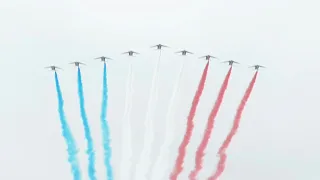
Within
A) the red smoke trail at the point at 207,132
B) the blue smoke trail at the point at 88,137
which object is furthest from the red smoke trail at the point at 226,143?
the blue smoke trail at the point at 88,137

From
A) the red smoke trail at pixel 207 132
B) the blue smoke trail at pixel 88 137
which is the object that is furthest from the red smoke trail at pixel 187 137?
the blue smoke trail at pixel 88 137

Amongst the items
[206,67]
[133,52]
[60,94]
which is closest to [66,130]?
[60,94]

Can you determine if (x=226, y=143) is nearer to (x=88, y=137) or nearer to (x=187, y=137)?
(x=187, y=137)

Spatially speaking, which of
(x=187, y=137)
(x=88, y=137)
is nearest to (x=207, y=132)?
(x=187, y=137)

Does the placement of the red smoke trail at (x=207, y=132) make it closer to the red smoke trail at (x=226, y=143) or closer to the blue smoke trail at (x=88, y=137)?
the red smoke trail at (x=226, y=143)

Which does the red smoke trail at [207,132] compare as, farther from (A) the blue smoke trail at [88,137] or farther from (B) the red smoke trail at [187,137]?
(A) the blue smoke trail at [88,137]

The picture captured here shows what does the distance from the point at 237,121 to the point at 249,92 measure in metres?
4.14

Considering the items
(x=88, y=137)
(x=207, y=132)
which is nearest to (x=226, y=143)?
(x=207, y=132)

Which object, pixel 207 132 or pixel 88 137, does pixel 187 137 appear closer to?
pixel 207 132

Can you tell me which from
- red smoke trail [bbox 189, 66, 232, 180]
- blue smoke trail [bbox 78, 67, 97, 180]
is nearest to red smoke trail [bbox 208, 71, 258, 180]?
red smoke trail [bbox 189, 66, 232, 180]

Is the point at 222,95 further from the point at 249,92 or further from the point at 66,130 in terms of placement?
the point at 66,130

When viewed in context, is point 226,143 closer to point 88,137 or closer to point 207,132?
point 207,132

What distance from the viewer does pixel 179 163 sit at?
97.1 m

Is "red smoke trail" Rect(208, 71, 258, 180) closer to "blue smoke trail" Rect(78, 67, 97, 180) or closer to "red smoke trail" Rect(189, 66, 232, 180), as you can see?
"red smoke trail" Rect(189, 66, 232, 180)
